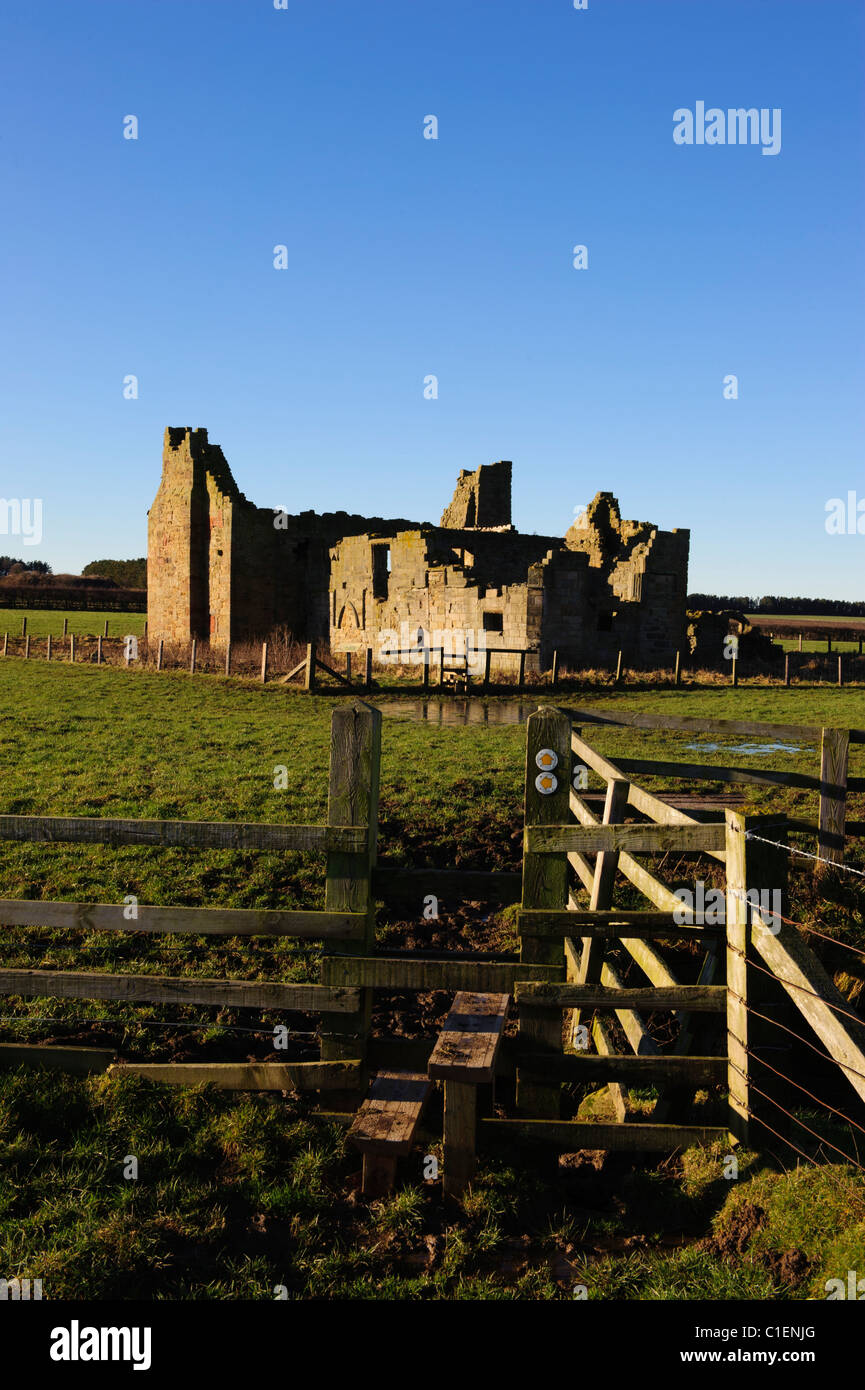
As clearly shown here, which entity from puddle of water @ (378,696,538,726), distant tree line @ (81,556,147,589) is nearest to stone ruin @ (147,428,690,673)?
puddle of water @ (378,696,538,726)

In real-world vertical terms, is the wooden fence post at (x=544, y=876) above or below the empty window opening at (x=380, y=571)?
below

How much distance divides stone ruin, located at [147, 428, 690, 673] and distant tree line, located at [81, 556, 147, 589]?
53.8 m

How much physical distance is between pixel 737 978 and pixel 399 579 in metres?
30.9

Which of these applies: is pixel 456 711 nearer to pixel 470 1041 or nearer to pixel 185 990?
pixel 185 990

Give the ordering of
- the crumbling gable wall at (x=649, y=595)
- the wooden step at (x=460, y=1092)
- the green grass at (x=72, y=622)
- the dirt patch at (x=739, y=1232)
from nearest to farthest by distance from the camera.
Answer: the dirt patch at (x=739, y=1232) < the wooden step at (x=460, y=1092) < the crumbling gable wall at (x=649, y=595) < the green grass at (x=72, y=622)

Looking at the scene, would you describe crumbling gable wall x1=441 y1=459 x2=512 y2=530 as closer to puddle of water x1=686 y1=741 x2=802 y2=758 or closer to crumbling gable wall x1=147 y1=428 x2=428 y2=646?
crumbling gable wall x1=147 y1=428 x2=428 y2=646

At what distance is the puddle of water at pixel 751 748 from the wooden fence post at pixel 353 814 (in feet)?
40.4

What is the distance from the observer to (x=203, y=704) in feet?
76.1

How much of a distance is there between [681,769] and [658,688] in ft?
72.6

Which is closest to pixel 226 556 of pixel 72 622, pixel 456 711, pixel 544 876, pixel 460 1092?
pixel 456 711

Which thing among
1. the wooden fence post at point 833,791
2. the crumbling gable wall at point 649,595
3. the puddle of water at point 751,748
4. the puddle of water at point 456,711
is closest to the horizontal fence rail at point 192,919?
the wooden fence post at point 833,791

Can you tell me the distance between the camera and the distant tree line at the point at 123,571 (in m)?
94.2

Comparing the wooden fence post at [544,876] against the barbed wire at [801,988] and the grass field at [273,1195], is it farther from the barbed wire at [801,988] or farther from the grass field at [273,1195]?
the barbed wire at [801,988]
